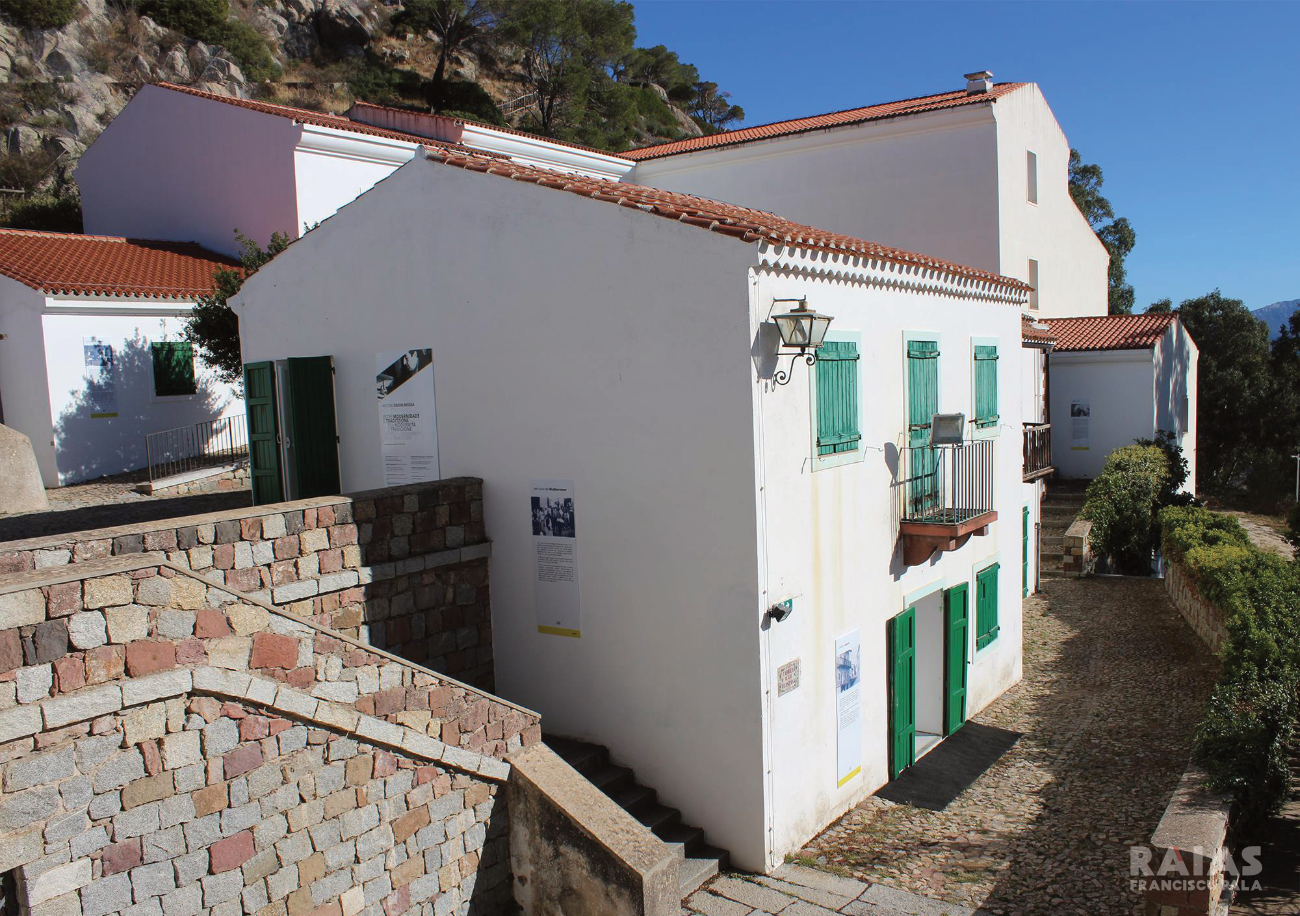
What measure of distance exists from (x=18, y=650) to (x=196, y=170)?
20.6 m

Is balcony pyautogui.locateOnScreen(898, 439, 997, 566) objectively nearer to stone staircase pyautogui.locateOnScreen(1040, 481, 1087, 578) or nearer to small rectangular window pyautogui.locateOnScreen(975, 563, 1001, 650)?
small rectangular window pyautogui.locateOnScreen(975, 563, 1001, 650)

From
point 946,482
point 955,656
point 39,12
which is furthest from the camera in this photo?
point 39,12

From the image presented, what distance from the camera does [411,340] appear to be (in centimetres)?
934

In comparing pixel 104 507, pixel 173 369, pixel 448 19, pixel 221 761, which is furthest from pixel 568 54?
pixel 221 761

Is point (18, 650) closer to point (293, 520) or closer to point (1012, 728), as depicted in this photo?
point (293, 520)

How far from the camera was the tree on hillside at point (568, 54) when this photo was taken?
42.2m

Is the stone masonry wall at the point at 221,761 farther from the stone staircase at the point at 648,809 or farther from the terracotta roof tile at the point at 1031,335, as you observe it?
the terracotta roof tile at the point at 1031,335

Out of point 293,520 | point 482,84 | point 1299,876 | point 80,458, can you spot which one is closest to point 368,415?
point 293,520

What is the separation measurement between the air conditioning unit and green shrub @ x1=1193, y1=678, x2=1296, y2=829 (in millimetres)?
3244

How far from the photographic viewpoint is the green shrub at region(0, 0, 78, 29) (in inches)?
1250

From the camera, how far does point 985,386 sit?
37.7 ft

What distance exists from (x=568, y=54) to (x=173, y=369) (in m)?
31.4

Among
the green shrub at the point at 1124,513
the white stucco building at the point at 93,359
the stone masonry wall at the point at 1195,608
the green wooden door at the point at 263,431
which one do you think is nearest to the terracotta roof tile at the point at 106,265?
the white stucco building at the point at 93,359

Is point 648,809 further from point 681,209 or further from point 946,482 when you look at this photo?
point 681,209
